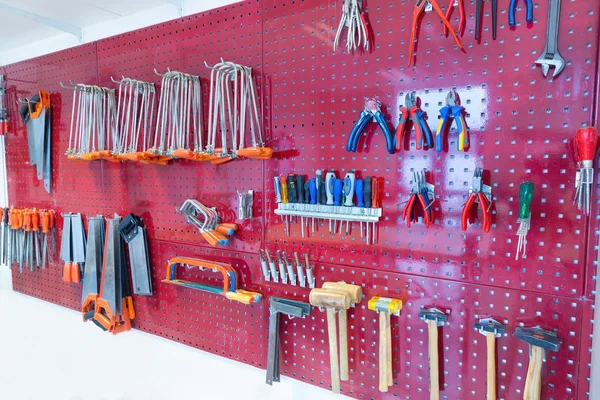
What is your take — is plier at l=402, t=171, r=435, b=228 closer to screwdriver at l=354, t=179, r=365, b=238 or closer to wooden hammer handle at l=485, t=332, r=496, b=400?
screwdriver at l=354, t=179, r=365, b=238

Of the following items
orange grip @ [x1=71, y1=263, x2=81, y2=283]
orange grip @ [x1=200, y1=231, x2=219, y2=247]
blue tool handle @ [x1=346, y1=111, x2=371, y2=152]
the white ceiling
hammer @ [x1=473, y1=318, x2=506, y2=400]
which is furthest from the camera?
orange grip @ [x1=71, y1=263, x2=81, y2=283]

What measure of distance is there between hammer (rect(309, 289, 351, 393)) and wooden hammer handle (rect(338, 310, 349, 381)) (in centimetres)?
2

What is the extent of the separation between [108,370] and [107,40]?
178 centimetres

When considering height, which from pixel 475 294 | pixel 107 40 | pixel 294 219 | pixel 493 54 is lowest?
pixel 475 294

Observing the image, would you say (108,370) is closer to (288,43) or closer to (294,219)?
(294,219)

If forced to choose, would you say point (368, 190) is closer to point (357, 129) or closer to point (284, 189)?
point (357, 129)

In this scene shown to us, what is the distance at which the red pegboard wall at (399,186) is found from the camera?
1083 millimetres

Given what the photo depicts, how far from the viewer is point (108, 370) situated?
6.12 ft

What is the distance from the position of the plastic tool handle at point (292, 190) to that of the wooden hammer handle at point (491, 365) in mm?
814

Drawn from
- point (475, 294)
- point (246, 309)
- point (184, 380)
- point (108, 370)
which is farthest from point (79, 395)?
point (475, 294)

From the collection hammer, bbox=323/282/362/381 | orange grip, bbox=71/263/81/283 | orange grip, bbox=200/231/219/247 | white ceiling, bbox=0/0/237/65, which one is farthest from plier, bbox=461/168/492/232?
orange grip, bbox=71/263/81/283

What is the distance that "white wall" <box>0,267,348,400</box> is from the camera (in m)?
1.66

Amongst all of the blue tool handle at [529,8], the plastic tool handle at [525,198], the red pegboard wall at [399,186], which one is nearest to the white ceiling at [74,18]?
the red pegboard wall at [399,186]

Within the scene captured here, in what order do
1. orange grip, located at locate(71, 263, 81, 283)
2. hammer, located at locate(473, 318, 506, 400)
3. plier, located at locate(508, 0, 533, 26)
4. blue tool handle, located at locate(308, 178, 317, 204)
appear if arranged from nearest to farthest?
plier, located at locate(508, 0, 533, 26) → hammer, located at locate(473, 318, 506, 400) → blue tool handle, located at locate(308, 178, 317, 204) → orange grip, located at locate(71, 263, 81, 283)
